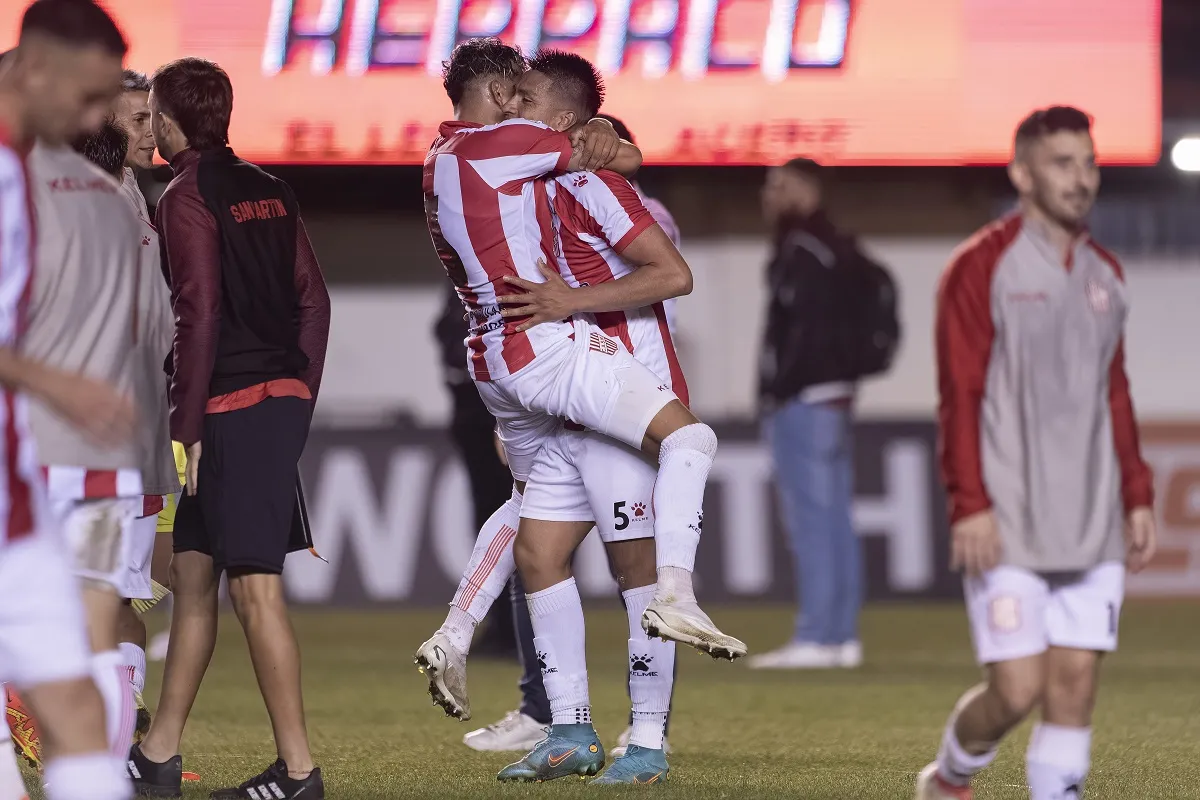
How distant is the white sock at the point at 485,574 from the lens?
17.7 ft

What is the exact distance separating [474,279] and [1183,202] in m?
12.3

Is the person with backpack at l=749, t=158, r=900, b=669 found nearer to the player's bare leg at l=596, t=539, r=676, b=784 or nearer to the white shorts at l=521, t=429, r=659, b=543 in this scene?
the player's bare leg at l=596, t=539, r=676, b=784

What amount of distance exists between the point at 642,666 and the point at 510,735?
103 cm

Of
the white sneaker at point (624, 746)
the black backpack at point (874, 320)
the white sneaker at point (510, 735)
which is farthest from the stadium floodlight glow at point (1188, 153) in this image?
the white sneaker at point (510, 735)

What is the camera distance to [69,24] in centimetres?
340

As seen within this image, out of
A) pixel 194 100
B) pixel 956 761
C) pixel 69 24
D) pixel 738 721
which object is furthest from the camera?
pixel 738 721

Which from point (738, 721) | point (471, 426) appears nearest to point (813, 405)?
point (471, 426)

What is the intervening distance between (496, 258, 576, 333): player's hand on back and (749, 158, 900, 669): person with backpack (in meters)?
4.34

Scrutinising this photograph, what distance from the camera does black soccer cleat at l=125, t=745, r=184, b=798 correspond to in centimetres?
492

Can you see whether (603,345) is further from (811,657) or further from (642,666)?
(811,657)

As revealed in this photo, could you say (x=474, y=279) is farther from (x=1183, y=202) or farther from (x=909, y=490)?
(x=1183, y=202)

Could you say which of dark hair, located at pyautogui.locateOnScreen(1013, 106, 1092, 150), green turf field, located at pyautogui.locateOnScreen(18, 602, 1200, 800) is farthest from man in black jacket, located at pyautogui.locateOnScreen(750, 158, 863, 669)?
dark hair, located at pyautogui.locateOnScreen(1013, 106, 1092, 150)

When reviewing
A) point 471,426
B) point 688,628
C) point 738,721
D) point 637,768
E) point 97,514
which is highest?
point 97,514

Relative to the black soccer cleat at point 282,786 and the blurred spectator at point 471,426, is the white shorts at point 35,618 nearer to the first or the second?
the black soccer cleat at point 282,786
